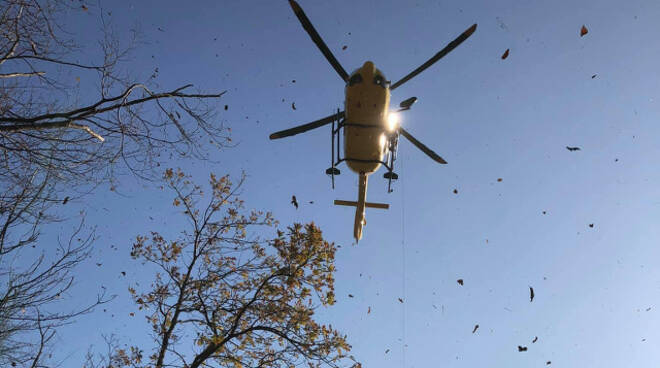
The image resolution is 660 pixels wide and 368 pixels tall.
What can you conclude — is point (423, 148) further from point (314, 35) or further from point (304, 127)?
point (314, 35)

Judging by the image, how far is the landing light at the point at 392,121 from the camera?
8.53 meters

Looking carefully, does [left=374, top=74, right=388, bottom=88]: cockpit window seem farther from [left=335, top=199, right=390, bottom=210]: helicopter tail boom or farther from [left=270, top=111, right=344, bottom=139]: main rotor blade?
[left=335, top=199, right=390, bottom=210]: helicopter tail boom

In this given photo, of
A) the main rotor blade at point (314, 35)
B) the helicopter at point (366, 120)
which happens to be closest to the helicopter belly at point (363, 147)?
the helicopter at point (366, 120)

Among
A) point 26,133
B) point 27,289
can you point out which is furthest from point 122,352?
point 26,133

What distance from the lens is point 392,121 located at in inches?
339

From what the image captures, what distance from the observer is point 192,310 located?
1023 cm

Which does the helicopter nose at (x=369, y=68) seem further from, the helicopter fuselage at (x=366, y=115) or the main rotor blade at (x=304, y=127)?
the main rotor blade at (x=304, y=127)

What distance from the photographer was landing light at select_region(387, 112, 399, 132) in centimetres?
853

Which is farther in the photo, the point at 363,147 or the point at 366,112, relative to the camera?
the point at 363,147

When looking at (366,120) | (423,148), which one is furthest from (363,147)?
(423,148)

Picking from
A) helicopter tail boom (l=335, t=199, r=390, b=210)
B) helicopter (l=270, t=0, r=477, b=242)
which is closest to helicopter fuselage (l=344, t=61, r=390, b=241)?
helicopter (l=270, t=0, r=477, b=242)

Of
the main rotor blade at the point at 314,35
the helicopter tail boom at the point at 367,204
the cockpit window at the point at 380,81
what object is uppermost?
the cockpit window at the point at 380,81

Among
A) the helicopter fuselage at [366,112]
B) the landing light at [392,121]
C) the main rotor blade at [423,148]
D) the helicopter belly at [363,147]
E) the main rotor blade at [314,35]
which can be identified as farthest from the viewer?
the main rotor blade at [423,148]

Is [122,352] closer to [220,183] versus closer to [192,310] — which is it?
[192,310]
